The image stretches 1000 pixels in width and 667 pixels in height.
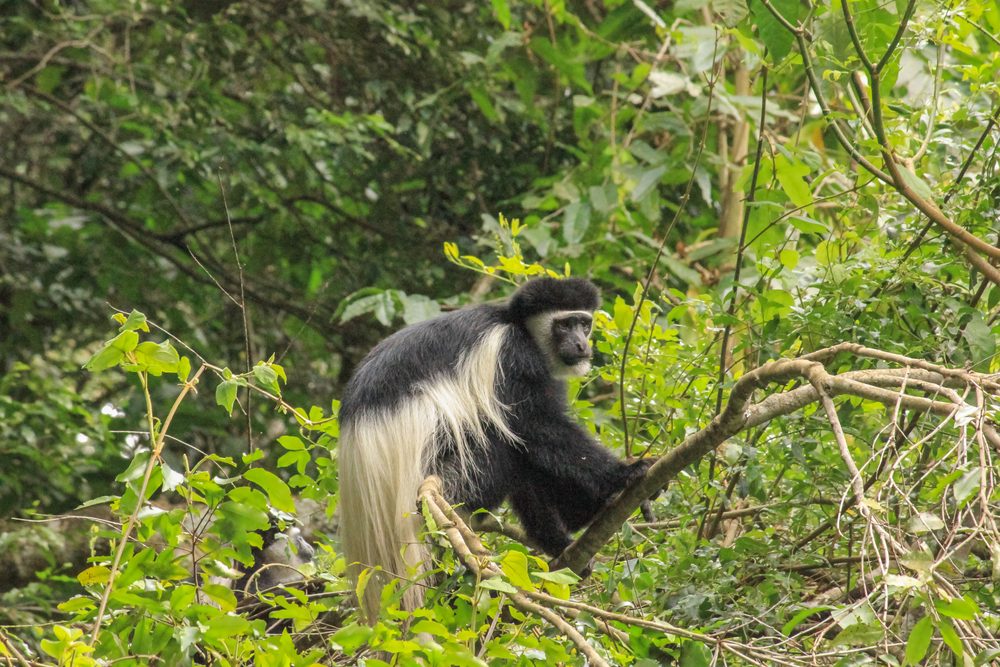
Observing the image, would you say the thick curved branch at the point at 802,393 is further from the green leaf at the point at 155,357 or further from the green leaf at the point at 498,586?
the green leaf at the point at 155,357

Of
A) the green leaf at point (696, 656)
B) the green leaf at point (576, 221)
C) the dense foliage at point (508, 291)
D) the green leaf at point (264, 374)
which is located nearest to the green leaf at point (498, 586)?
the dense foliage at point (508, 291)

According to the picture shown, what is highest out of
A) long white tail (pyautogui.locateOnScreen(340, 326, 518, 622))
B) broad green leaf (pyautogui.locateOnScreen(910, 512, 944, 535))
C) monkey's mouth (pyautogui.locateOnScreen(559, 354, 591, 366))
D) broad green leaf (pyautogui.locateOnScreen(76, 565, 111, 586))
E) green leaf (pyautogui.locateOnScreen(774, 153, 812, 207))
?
green leaf (pyautogui.locateOnScreen(774, 153, 812, 207))

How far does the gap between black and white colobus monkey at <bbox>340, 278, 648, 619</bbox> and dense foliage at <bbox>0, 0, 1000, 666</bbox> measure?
4.8 inches

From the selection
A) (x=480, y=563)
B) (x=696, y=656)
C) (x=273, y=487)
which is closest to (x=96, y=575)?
(x=273, y=487)

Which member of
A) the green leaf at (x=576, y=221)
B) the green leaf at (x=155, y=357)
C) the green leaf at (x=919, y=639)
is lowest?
the green leaf at (x=576, y=221)

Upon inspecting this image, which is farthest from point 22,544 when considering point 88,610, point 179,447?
point 88,610

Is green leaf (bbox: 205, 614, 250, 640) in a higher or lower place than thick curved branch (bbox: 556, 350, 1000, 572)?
lower

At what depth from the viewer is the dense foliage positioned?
1.54 metres

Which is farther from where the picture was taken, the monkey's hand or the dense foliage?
the monkey's hand

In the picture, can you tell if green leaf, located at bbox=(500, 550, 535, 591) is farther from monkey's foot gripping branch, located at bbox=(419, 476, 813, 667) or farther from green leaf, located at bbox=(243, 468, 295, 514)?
green leaf, located at bbox=(243, 468, 295, 514)

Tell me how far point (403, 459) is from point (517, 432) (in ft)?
1.10

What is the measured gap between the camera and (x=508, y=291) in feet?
12.2

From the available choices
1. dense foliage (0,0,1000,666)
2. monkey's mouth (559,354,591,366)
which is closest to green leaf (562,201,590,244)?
dense foliage (0,0,1000,666)

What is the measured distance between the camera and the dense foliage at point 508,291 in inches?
60.8
